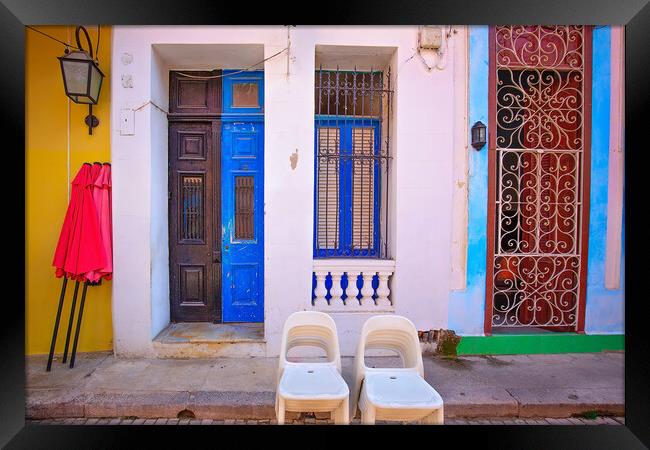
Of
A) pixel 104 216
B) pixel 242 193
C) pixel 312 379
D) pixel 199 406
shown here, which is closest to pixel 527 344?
pixel 312 379

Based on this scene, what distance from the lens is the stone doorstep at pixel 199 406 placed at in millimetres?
3439

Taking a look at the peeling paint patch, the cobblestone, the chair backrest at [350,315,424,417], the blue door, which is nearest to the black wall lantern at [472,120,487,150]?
the peeling paint patch

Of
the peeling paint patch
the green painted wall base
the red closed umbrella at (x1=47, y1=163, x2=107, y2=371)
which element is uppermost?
the peeling paint patch

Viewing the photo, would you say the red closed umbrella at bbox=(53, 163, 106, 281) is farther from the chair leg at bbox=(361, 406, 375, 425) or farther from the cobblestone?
the chair leg at bbox=(361, 406, 375, 425)

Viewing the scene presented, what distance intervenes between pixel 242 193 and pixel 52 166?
7.63 ft

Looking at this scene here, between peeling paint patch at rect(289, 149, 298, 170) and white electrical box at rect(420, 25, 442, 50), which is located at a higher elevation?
white electrical box at rect(420, 25, 442, 50)

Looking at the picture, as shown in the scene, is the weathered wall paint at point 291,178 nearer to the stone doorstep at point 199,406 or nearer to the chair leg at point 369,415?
the stone doorstep at point 199,406

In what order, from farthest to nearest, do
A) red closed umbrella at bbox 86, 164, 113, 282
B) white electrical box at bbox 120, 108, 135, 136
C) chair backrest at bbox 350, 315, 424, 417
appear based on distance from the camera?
1. white electrical box at bbox 120, 108, 135, 136
2. red closed umbrella at bbox 86, 164, 113, 282
3. chair backrest at bbox 350, 315, 424, 417

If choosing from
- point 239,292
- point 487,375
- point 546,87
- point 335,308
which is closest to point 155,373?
point 239,292

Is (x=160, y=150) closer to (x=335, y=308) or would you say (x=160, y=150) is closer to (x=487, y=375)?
(x=335, y=308)

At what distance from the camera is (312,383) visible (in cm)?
275

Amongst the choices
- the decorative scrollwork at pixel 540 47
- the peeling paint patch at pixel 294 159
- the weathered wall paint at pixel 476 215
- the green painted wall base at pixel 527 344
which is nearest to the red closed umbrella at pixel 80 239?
the peeling paint patch at pixel 294 159

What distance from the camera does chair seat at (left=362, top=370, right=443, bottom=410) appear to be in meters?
2.52

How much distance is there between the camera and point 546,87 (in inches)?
189
